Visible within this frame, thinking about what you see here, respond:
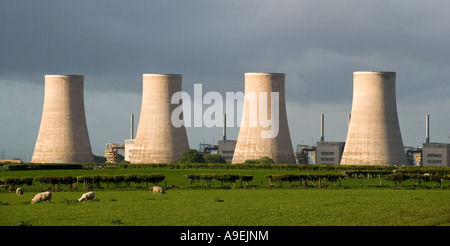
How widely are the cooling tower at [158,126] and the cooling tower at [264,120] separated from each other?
19.1 feet

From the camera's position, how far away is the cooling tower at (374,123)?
59406mm

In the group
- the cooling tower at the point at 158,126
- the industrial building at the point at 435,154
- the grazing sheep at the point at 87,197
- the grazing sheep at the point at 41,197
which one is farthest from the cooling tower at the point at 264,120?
the grazing sheep at the point at 41,197

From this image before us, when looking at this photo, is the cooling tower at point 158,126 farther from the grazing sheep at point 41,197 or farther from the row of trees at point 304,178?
the grazing sheep at point 41,197

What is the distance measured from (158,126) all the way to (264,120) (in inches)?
344

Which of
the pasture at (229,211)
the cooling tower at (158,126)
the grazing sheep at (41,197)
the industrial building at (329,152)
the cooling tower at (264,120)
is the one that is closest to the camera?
the pasture at (229,211)

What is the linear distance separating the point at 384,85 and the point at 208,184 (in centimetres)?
2616

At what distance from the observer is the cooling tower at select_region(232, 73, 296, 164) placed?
61.2 meters

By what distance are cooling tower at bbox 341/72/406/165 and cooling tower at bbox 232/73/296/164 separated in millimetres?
5290

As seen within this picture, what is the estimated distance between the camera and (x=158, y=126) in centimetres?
6425

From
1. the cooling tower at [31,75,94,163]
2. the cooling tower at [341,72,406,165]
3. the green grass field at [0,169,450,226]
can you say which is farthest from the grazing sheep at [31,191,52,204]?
the cooling tower at [31,75,94,163]

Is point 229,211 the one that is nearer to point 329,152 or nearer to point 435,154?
point 329,152

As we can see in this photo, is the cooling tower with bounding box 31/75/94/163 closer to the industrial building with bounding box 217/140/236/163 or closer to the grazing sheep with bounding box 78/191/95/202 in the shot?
the industrial building with bounding box 217/140/236/163
